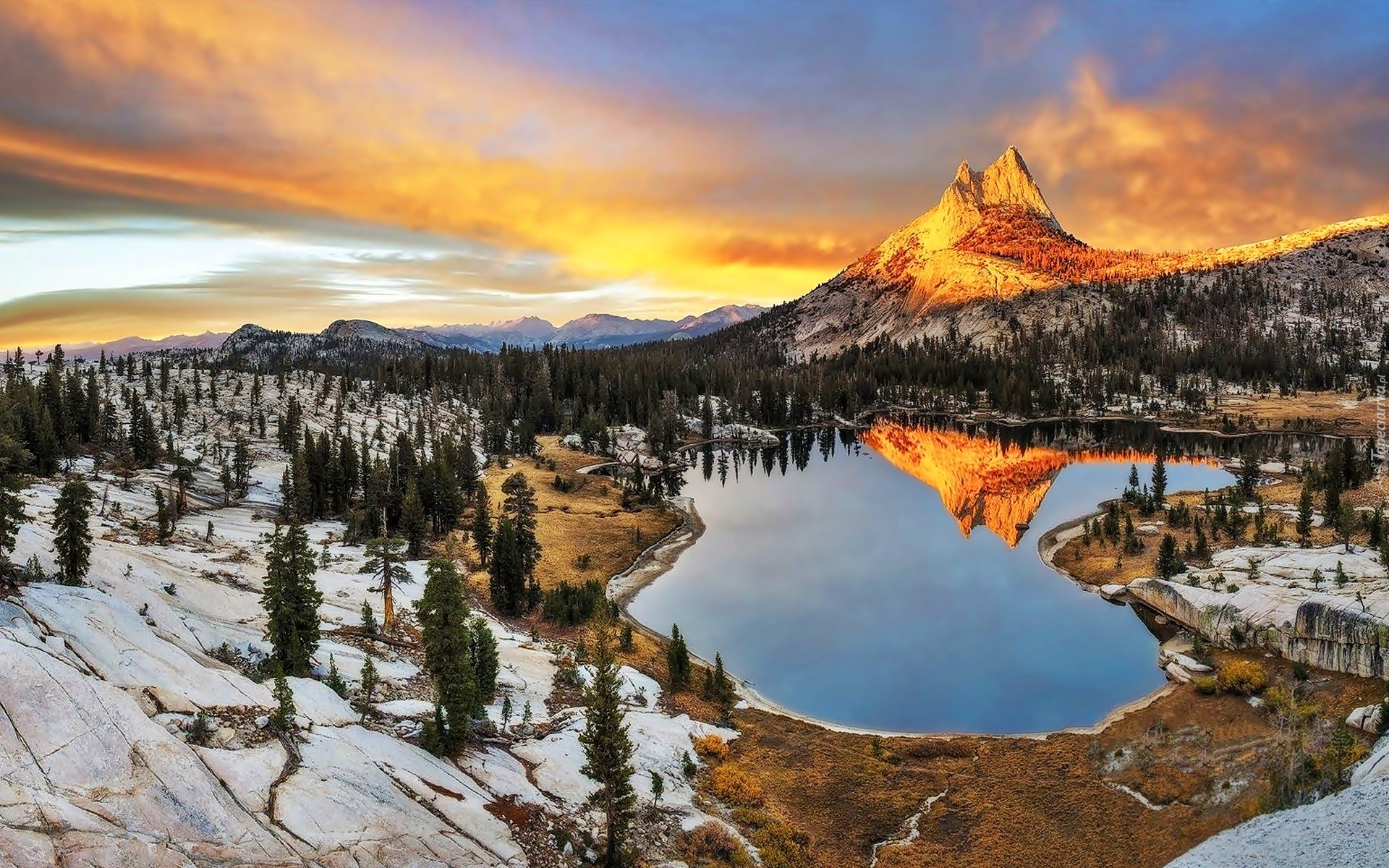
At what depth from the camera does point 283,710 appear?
83.9 feet

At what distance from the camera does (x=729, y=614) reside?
67.2m

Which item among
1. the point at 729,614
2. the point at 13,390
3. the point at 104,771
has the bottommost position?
the point at 729,614

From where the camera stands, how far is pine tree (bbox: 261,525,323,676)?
33.0 metres

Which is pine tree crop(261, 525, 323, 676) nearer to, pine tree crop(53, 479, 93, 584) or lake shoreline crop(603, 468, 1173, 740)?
pine tree crop(53, 479, 93, 584)

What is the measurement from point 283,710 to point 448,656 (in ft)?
22.6

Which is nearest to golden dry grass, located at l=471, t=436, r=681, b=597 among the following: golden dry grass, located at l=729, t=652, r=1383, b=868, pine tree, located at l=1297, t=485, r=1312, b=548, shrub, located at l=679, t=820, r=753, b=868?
golden dry grass, located at l=729, t=652, r=1383, b=868

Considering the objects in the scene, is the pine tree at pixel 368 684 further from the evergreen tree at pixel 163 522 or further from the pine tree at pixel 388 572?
the evergreen tree at pixel 163 522

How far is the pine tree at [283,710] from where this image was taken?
83.5 feet

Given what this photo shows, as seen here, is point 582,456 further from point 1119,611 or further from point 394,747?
point 394,747

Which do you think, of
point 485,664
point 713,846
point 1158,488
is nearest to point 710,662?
point 485,664

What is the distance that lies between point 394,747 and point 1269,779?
120ft

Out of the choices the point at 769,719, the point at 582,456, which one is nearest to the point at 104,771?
the point at 769,719

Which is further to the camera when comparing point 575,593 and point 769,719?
point 575,593

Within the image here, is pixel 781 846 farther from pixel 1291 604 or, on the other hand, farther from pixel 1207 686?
pixel 1291 604
